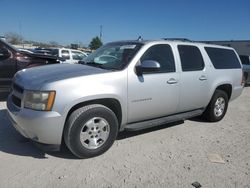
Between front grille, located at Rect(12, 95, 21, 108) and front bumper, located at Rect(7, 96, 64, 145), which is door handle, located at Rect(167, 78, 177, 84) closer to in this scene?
front bumper, located at Rect(7, 96, 64, 145)

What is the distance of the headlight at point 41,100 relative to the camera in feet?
10.8

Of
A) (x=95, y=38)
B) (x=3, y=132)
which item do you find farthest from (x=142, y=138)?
(x=95, y=38)

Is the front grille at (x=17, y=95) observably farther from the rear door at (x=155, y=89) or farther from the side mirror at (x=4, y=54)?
the side mirror at (x=4, y=54)

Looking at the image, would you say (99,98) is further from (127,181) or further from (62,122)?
(127,181)

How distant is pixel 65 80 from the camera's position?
3.40 meters

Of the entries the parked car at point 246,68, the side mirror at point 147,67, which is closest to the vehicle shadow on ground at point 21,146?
the side mirror at point 147,67

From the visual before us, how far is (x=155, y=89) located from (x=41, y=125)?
6.34ft

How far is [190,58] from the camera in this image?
5.04 m

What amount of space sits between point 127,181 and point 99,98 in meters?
1.20

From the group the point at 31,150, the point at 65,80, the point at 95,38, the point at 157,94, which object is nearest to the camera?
the point at 65,80

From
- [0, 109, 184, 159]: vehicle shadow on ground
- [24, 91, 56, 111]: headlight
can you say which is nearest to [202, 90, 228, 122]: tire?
[0, 109, 184, 159]: vehicle shadow on ground

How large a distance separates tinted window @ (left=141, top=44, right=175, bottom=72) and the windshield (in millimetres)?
237

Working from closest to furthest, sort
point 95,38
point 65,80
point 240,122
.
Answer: point 65,80, point 240,122, point 95,38

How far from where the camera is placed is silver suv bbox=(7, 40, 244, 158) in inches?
133
